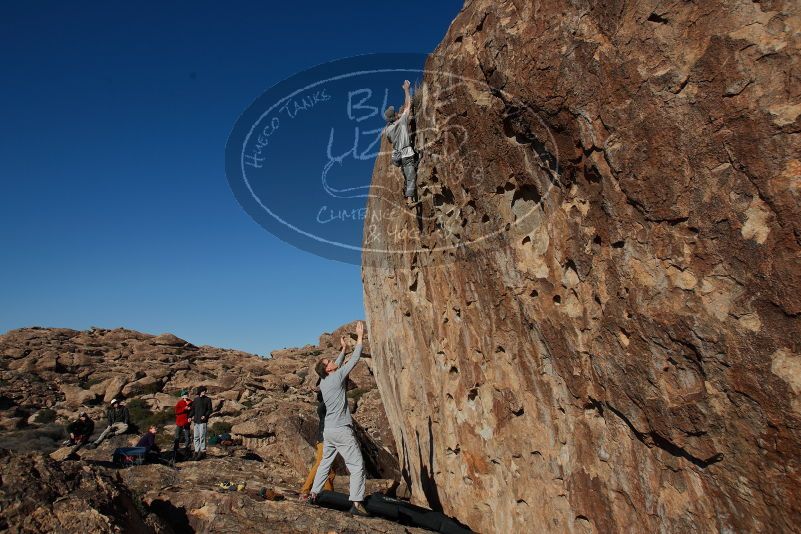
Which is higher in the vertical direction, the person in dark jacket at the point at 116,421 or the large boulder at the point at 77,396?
the large boulder at the point at 77,396

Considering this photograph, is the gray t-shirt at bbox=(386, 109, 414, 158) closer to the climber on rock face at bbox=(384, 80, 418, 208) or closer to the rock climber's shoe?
the climber on rock face at bbox=(384, 80, 418, 208)

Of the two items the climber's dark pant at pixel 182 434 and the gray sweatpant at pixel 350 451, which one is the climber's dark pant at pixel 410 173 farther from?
the climber's dark pant at pixel 182 434

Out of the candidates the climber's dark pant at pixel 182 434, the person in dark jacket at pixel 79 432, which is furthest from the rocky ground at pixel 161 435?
the climber's dark pant at pixel 182 434

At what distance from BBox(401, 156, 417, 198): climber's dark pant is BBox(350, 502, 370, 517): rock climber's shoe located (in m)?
3.97

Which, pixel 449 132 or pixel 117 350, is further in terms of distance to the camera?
pixel 117 350

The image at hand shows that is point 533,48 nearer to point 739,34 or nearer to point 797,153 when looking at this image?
point 739,34

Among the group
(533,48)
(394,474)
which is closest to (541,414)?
(533,48)

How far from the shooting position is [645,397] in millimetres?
3871

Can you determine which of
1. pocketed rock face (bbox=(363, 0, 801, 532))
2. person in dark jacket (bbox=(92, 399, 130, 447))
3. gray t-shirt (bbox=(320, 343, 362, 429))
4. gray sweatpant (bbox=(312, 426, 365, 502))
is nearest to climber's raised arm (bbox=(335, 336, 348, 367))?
gray t-shirt (bbox=(320, 343, 362, 429))

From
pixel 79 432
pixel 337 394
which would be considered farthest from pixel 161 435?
pixel 337 394

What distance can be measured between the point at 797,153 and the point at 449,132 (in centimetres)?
341

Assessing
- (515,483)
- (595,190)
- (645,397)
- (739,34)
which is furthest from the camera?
(515,483)

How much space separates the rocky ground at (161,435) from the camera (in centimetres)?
444

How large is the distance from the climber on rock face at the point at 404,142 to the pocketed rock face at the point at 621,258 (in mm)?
236
